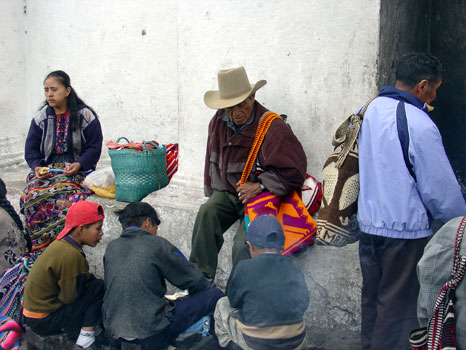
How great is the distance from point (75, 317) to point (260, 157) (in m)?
1.75

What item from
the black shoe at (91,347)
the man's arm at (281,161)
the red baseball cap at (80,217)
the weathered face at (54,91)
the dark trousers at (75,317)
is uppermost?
the weathered face at (54,91)

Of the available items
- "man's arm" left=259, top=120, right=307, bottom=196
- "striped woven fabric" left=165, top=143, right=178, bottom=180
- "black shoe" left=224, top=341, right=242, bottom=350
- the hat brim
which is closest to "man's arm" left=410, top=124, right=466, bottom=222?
"man's arm" left=259, top=120, right=307, bottom=196

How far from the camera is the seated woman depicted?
5.17 m

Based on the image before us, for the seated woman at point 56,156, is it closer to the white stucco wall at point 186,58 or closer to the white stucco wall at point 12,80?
the white stucco wall at point 186,58

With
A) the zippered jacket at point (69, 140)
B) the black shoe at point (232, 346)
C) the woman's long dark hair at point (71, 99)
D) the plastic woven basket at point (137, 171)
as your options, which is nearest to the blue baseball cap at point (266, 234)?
the black shoe at point (232, 346)

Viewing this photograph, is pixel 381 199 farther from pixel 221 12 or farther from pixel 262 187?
pixel 221 12

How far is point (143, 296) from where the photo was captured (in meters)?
3.56

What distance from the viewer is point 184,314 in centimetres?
376

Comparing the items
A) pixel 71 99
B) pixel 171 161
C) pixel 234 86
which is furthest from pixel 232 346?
pixel 71 99

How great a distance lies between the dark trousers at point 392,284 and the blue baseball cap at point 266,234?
499mm

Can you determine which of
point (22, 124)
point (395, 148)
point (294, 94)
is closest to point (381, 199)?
point (395, 148)

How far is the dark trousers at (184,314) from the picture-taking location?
3662mm

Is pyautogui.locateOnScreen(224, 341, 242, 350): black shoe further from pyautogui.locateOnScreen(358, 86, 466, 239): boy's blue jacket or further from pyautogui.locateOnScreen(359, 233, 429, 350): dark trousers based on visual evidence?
pyautogui.locateOnScreen(358, 86, 466, 239): boy's blue jacket

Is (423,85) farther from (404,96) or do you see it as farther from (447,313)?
(447,313)
